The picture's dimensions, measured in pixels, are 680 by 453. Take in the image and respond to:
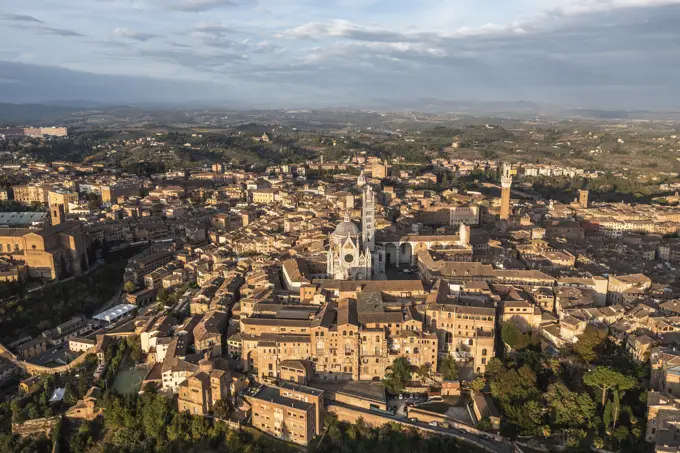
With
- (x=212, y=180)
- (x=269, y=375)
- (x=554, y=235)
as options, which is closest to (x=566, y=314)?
(x=269, y=375)

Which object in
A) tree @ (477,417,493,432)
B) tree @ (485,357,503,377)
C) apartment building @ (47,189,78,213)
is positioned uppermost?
apartment building @ (47,189,78,213)

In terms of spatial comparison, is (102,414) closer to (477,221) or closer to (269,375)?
(269,375)

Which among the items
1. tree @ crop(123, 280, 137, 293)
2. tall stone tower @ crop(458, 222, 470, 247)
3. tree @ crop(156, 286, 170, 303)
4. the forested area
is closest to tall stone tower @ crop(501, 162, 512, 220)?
tall stone tower @ crop(458, 222, 470, 247)

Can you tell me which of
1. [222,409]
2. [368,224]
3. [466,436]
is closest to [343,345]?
[222,409]

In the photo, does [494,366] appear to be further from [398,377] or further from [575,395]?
[398,377]

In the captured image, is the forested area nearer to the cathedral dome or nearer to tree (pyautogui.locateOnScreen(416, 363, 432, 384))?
tree (pyautogui.locateOnScreen(416, 363, 432, 384))
